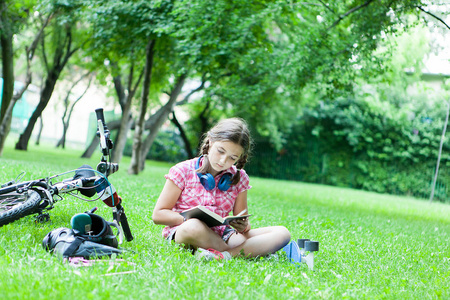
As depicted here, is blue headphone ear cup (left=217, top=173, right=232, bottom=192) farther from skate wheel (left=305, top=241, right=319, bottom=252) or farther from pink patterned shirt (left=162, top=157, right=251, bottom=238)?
skate wheel (left=305, top=241, right=319, bottom=252)

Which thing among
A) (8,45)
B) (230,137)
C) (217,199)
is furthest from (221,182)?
(8,45)

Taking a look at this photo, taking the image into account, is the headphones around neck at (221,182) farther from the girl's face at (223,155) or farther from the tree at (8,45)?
the tree at (8,45)

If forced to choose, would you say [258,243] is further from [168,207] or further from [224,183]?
[168,207]

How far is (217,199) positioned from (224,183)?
16 cm

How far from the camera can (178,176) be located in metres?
3.42

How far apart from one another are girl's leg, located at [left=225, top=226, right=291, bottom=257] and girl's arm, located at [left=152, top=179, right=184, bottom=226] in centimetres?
47

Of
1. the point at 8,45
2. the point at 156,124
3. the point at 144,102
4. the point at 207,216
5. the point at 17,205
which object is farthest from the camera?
the point at 156,124

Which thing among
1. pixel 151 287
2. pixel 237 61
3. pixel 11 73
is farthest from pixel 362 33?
pixel 11 73

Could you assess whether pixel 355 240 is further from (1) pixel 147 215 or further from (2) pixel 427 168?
(2) pixel 427 168

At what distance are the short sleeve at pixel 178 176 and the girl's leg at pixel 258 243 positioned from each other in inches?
22.7

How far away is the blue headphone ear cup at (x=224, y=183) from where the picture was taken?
3.49m

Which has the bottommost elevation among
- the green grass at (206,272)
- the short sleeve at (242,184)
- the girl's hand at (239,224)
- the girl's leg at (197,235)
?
the green grass at (206,272)

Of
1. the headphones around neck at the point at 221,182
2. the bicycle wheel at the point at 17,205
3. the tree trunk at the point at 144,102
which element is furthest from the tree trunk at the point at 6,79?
the headphones around neck at the point at 221,182

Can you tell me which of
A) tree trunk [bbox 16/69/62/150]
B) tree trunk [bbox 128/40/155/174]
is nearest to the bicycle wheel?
tree trunk [bbox 128/40/155/174]
